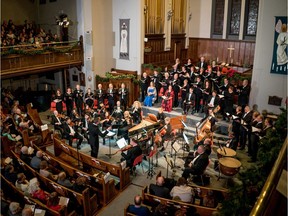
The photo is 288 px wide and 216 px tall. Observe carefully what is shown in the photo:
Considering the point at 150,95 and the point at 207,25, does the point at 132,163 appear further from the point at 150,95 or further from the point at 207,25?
the point at 207,25

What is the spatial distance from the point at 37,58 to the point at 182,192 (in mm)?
10166

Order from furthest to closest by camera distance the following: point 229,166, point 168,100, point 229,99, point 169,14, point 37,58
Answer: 1. point 169,14
2. point 37,58
3. point 168,100
4. point 229,99
5. point 229,166

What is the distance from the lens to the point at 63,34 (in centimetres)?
1672

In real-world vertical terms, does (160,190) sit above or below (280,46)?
below

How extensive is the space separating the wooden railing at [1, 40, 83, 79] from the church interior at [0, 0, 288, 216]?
0.05 meters

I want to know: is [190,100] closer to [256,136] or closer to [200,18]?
[256,136]

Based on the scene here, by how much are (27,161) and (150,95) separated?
23.6 ft

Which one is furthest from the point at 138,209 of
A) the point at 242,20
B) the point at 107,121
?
the point at 242,20

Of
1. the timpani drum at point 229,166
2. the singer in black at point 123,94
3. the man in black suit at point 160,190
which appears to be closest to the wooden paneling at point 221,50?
the singer in black at point 123,94

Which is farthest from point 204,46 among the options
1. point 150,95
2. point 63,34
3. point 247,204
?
point 247,204

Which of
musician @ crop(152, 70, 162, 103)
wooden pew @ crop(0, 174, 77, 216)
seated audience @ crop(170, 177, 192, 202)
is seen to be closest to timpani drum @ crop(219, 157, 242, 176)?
seated audience @ crop(170, 177, 192, 202)

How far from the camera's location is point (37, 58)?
1344 centimetres

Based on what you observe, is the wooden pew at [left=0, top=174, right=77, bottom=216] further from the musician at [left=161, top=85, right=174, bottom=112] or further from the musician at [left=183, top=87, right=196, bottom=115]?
the musician at [left=161, top=85, right=174, bottom=112]

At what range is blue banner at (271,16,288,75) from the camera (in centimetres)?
1077
